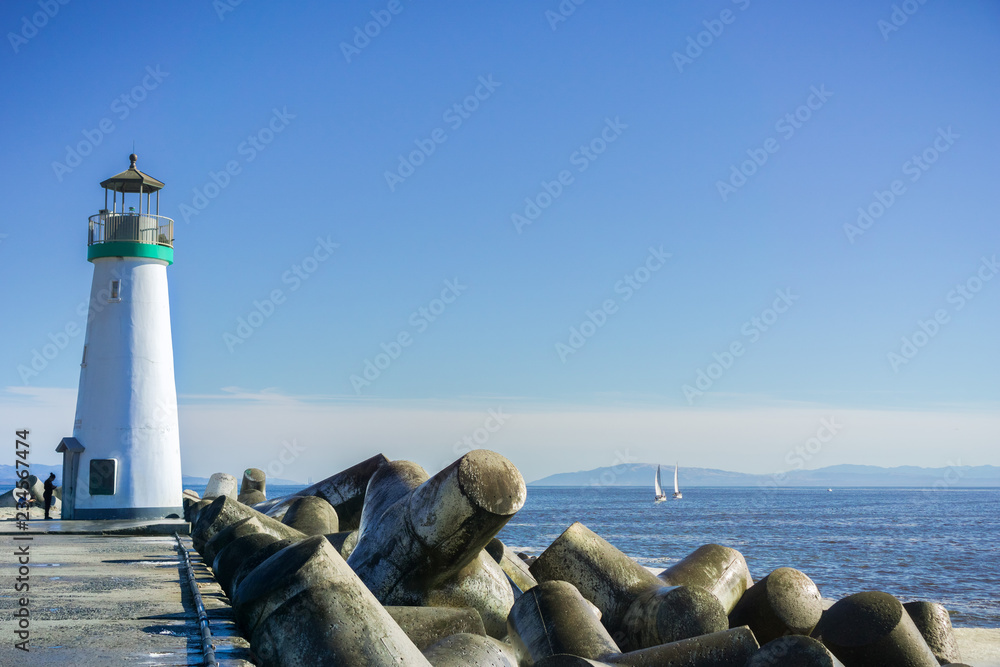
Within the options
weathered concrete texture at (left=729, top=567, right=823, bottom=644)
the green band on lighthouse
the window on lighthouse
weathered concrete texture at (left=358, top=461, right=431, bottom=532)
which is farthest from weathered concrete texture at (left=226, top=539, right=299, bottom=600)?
the green band on lighthouse

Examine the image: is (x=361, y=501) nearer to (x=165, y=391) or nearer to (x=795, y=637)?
(x=165, y=391)

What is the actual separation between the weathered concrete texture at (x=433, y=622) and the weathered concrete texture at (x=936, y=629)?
167 inches

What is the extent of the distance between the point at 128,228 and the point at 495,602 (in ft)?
48.5

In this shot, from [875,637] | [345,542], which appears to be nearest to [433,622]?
[345,542]

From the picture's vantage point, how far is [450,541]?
7566 mm

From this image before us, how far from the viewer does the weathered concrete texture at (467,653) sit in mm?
5691

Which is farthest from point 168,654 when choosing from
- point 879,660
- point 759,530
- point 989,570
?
point 759,530

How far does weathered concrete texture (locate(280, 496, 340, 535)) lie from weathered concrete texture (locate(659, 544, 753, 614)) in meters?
4.85

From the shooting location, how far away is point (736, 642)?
256 inches

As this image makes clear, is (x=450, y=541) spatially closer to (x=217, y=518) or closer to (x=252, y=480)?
(x=217, y=518)

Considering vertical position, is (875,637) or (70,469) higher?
(70,469)

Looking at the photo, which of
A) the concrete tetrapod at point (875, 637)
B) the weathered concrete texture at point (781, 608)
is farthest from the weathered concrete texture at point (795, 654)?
the weathered concrete texture at point (781, 608)

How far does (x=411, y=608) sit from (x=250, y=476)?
18809mm

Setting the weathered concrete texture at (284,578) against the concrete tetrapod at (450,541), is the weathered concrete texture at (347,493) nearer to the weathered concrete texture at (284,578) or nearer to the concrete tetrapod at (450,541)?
the concrete tetrapod at (450,541)
